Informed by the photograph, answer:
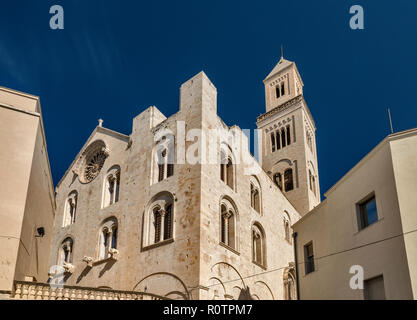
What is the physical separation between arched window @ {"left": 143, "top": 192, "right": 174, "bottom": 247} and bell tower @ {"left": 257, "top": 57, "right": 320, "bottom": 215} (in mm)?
17643

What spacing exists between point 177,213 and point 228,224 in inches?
133

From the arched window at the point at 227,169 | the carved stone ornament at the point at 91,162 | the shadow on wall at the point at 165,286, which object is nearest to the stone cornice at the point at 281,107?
the arched window at the point at 227,169

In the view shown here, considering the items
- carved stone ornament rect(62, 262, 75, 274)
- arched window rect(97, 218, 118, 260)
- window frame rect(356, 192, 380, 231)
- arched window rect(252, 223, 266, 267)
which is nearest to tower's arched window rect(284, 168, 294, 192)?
arched window rect(252, 223, 266, 267)

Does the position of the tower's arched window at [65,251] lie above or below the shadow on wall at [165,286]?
above

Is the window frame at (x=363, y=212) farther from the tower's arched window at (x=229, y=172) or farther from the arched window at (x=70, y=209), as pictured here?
the arched window at (x=70, y=209)

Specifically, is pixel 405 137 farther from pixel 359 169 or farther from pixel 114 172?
pixel 114 172

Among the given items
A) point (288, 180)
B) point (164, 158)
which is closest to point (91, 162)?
point (164, 158)

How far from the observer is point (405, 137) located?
12094mm

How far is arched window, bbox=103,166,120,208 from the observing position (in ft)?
81.7

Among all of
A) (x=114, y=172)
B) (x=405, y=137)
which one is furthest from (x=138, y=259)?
(x=405, y=137)

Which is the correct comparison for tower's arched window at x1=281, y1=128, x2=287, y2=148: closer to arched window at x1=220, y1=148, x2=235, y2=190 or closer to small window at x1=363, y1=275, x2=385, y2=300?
arched window at x1=220, y1=148, x2=235, y2=190

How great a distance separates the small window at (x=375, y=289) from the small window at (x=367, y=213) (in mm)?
1627

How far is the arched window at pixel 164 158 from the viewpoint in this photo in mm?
21875

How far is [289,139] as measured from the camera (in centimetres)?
4056
